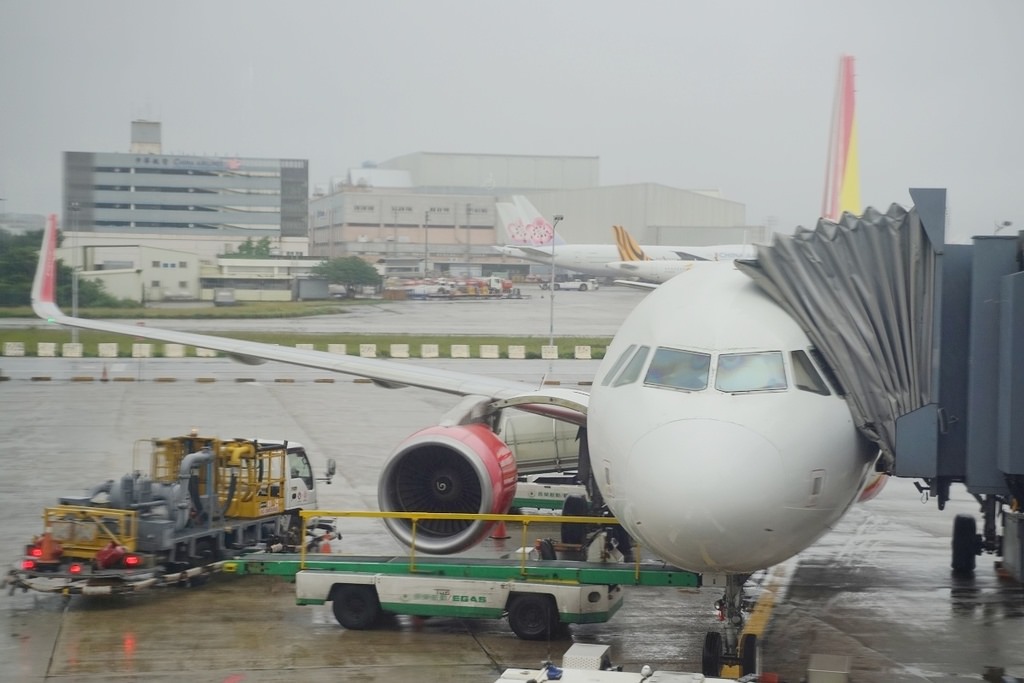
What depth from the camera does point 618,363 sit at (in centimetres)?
1154

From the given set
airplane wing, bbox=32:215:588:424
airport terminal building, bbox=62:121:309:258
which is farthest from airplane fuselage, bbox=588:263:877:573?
airport terminal building, bbox=62:121:309:258

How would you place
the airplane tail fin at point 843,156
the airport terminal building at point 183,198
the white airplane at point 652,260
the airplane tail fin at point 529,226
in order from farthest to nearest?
the airplane tail fin at point 529,226 → the airport terminal building at point 183,198 → the white airplane at point 652,260 → the airplane tail fin at point 843,156

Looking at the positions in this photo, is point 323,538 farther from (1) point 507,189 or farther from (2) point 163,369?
(1) point 507,189

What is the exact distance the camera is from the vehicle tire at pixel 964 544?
18.3 meters

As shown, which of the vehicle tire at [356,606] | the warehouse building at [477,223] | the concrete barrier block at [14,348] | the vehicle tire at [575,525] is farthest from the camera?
the warehouse building at [477,223]

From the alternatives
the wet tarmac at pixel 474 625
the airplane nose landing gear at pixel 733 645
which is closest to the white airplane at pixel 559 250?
the wet tarmac at pixel 474 625

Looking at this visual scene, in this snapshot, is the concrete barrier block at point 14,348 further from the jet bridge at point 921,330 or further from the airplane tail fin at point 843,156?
the jet bridge at point 921,330

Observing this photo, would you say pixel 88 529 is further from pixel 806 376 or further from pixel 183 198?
pixel 183 198

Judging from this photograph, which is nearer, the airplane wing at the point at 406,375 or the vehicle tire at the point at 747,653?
the vehicle tire at the point at 747,653

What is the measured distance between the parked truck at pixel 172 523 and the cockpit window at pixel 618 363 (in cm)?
567

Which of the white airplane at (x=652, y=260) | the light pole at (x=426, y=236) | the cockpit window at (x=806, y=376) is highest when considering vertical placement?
the light pole at (x=426, y=236)

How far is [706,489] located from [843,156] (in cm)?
1706

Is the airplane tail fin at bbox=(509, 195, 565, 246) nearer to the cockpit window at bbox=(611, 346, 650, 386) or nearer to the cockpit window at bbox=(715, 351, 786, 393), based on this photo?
the cockpit window at bbox=(611, 346, 650, 386)

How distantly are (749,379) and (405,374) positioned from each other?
901 centimetres
